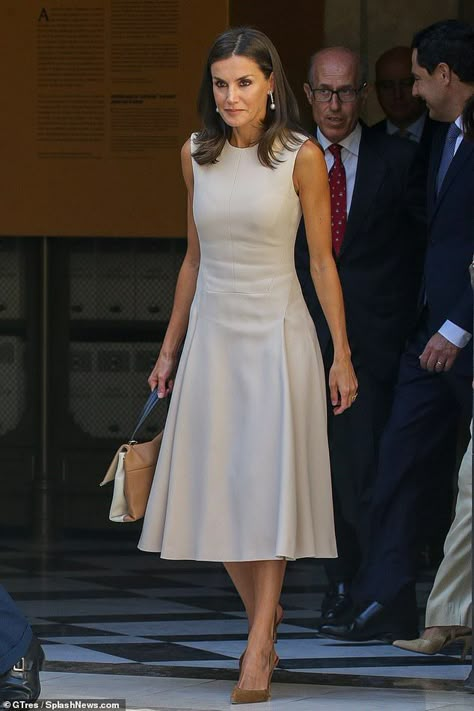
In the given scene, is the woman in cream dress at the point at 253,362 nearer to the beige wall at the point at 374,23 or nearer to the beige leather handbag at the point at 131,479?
the beige leather handbag at the point at 131,479

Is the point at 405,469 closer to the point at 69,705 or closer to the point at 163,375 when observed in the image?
the point at 163,375

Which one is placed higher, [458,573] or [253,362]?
[253,362]

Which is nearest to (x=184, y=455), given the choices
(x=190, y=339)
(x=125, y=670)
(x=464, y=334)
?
(x=190, y=339)

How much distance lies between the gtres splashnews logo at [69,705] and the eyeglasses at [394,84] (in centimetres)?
336

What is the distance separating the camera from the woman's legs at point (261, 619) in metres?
4.83

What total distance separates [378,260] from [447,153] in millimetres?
533

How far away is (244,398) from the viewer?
16.3 feet

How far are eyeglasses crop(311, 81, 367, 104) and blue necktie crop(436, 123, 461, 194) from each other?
1.50 feet

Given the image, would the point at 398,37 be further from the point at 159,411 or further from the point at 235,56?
the point at 235,56

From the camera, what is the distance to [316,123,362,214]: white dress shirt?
20.6 ft

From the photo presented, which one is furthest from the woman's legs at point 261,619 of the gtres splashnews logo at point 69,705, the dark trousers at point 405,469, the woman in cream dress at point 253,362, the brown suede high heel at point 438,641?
the dark trousers at point 405,469

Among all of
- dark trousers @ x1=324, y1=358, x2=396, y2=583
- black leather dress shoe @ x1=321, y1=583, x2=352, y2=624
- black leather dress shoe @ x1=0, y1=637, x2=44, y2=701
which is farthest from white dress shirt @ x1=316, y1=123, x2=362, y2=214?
black leather dress shoe @ x1=0, y1=637, x2=44, y2=701

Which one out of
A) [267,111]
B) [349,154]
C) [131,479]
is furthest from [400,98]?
[131,479]

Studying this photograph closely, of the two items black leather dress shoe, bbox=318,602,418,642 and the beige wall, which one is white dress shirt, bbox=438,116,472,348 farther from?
the beige wall
